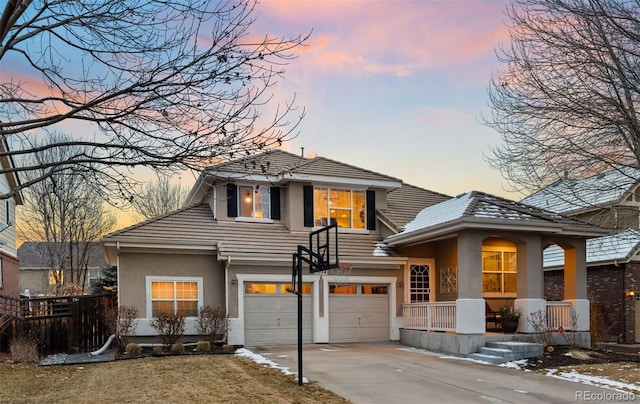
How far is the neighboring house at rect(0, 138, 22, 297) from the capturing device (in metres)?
20.2

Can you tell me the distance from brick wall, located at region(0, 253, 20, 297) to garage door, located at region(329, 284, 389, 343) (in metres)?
12.6

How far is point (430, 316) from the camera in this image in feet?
51.1

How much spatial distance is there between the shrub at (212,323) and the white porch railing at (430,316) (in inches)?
235

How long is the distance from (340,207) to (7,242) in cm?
1396

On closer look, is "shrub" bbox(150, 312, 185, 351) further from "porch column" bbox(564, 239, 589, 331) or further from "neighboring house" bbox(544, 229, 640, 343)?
"neighboring house" bbox(544, 229, 640, 343)

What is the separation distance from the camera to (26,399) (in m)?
8.69

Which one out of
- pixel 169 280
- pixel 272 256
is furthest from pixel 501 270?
pixel 169 280

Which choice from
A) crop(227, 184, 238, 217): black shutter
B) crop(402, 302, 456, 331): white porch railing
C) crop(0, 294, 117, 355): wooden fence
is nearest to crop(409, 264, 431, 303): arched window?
crop(402, 302, 456, 331): white porch railing

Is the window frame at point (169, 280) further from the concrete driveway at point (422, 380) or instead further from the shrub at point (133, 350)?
the concrete driveway at point (422, 380)

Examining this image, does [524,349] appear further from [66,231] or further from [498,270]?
[66,231]

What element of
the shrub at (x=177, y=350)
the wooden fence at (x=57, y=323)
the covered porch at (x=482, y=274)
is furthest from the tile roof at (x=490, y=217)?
the wooden fence at (x=57, y=323)

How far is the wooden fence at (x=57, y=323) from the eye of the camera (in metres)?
15.0

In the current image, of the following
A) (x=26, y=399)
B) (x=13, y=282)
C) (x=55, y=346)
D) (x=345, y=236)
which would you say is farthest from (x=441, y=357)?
(x=13, y=282)

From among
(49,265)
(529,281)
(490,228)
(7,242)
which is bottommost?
(49,265)
